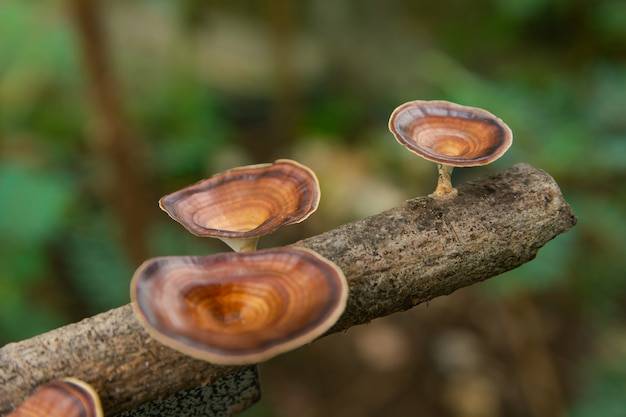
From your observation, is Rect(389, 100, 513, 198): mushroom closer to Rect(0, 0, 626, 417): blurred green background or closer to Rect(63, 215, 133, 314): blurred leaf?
Rect(0, 0, 626, 417): blurred green background

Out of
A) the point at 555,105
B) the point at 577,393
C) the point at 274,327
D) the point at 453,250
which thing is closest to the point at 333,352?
the point at 577,393

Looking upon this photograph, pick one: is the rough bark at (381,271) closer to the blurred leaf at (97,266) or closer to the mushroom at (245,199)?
the mushroom at (245,199)

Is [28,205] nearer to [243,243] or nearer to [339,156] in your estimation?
[339,156]

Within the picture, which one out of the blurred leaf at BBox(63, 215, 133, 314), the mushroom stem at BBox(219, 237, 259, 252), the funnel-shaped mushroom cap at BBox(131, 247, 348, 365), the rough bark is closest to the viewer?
the funnel-shaped mushroom cap at BBox(131, 247, 348, 365)

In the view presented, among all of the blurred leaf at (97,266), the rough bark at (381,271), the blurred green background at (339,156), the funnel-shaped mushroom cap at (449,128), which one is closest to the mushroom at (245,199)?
the rough bark at (381,271)

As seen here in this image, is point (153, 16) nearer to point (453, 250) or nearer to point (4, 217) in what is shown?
point (4, 217)

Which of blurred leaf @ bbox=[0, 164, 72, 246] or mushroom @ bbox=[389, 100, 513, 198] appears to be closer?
mushroom @ bbox=[389, 100, 513, 198]

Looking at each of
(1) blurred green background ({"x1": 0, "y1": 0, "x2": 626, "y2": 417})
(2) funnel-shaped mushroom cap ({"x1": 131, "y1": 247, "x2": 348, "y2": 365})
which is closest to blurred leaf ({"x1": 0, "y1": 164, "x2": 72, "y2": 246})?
(1) blurred green background ({"x1": 0, "y1": 0, "x2": 626, "y2": 417})
